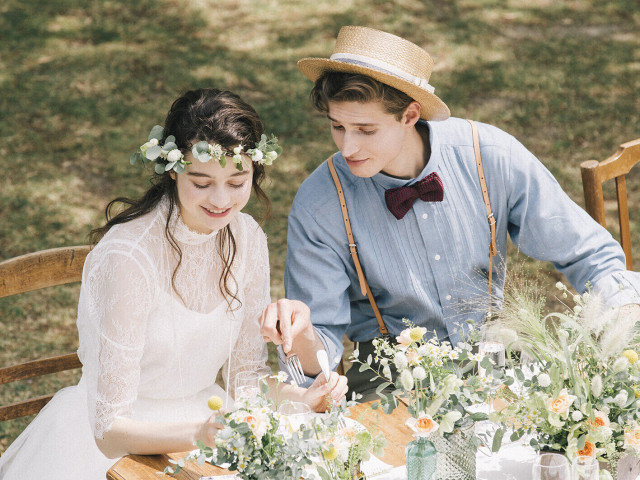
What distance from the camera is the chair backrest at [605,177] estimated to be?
131 inches

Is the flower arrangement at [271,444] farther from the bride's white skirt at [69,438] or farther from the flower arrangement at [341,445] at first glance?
the bride's white skirt at [69,438]

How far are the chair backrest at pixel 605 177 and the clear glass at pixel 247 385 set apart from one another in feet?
6.12

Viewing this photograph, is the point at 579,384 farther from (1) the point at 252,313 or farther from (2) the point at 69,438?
(2) the point at 69,438

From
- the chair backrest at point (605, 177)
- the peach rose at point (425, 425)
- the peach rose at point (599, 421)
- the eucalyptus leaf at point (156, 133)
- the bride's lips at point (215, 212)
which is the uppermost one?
the eucalyptus leaf at point (156, 133)

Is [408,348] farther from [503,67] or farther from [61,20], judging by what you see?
[61,20]

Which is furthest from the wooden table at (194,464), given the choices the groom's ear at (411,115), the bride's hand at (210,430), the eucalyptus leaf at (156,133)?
the groom's ear at (411,115)

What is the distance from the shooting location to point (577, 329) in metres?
1.87

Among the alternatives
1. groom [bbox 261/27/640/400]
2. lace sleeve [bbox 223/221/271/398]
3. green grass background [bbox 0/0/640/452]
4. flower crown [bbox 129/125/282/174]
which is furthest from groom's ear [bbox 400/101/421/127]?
green grass background [bbox 0/0/640/452]

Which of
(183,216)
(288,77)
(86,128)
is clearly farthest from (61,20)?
(183,216)

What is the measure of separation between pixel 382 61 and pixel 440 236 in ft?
2.24

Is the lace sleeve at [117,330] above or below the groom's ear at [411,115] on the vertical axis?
below

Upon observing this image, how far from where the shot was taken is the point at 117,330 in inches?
99.8

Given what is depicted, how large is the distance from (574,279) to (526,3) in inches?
247

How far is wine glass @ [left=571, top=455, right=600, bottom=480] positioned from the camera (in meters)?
1.73
